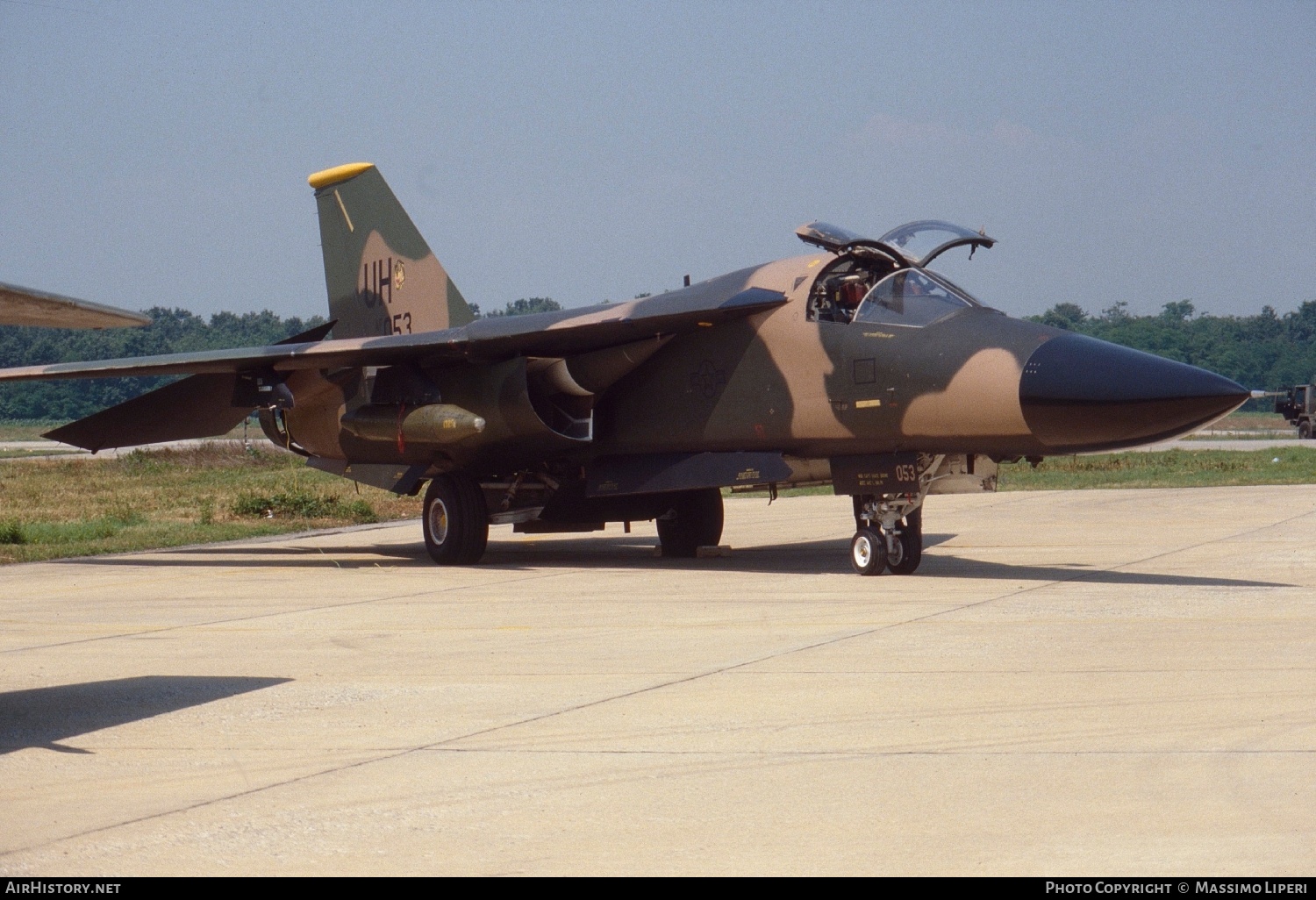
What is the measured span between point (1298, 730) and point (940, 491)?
23.5 ft

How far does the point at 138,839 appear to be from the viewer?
15.7 feet

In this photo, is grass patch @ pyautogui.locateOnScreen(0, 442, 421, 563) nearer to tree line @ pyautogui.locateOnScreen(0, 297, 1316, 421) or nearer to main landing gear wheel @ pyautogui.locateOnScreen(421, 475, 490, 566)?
main landing gear wheel @ pyautogui.locateOnScreen(421, 475, 490, 566)

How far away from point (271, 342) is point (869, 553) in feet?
266

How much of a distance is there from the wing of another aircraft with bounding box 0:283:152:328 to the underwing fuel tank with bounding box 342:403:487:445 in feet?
30.1

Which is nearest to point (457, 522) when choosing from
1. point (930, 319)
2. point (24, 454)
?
point (930, 319)

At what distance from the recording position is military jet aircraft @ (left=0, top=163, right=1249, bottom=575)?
1170 centimetres

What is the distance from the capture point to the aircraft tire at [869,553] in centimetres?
1301

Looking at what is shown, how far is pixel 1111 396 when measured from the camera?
10.9 metres

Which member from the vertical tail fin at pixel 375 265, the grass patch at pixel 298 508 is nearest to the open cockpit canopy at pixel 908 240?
the vertical tail fin at pixel 375 265

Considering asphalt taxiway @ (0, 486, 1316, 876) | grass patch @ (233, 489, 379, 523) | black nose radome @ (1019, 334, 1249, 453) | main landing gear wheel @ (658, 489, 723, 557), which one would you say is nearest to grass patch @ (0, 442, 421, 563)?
grass patch @ (233, 489, 379, 523)

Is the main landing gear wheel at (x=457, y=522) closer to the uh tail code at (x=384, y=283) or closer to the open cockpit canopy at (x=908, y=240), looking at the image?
the uh tail code at (x=384, y=283)

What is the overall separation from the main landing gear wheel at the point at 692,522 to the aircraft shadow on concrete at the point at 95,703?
8668 mm

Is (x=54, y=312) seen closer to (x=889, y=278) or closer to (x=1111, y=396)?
(x=1111, y=396)
